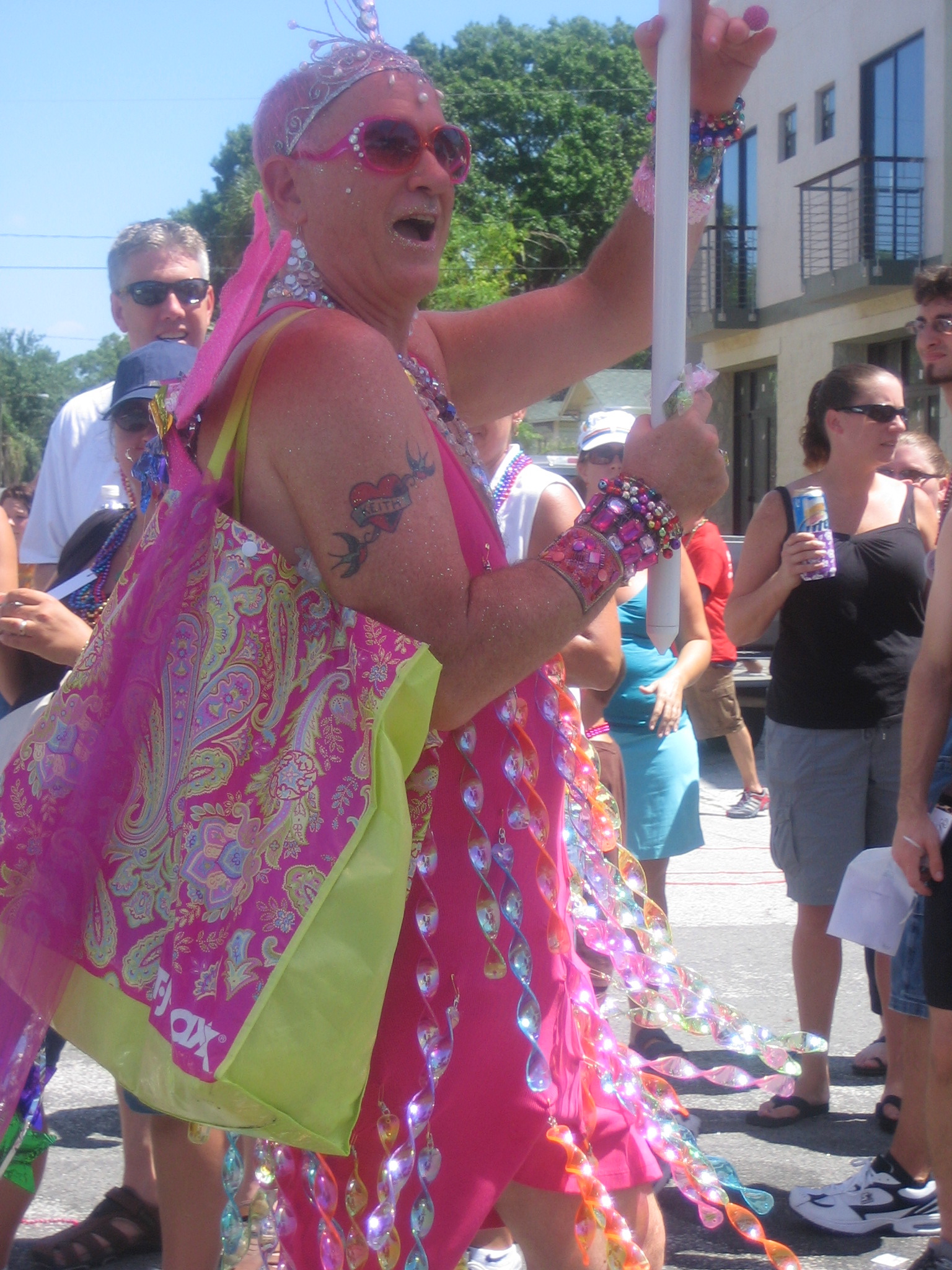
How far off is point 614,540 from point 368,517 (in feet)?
1.02

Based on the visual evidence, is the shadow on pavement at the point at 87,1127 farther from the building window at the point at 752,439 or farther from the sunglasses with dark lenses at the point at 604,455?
the building window at the point at 752,439

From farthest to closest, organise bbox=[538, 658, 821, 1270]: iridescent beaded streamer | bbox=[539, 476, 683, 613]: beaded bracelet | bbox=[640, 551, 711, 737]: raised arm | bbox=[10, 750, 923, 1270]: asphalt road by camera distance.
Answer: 1. bbox=[640, 551, 711, 737]: raised arm
2. bbox=[10, 750, 923, 1270]: asphalt road
3. bbox=[538, 658, 821, 1270]: iridescent beaded streamer
4. bbox=[539, 476, 683, 613]: beaded bracelet

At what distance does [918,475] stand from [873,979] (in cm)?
294

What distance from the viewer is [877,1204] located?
3119mm

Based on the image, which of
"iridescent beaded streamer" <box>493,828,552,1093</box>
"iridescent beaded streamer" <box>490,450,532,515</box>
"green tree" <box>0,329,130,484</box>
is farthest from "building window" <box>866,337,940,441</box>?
"green tree" <box>0,329,130,484</box>

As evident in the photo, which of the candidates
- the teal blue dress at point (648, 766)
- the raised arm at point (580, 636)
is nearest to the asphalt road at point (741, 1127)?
the teal blue dress at point (648, 766)

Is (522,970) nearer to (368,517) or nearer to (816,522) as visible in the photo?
(368,517)

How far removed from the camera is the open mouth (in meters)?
1.67

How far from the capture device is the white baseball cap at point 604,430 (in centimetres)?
481

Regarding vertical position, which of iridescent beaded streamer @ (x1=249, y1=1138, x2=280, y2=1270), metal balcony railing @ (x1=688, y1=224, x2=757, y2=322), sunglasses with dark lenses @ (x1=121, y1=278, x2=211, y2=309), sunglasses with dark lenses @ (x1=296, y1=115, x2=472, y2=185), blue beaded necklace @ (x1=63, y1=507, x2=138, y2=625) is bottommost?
iridescent beaded streamer @ (x1=249, y1=1138, x2=280, y2=1270)

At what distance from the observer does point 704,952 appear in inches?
204

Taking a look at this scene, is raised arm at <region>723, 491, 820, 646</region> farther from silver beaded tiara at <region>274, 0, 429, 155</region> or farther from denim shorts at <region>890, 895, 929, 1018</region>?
silver beaded tiara at <region>274, 0, 429, 155</region>

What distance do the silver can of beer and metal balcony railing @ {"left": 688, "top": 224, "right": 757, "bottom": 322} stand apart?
57.5 ft

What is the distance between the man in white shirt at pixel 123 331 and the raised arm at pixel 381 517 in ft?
5.45
